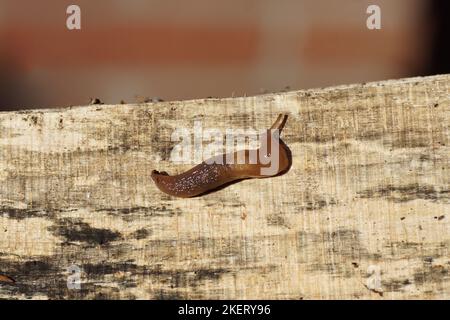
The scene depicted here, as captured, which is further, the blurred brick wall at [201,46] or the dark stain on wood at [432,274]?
the blurred brick wall at [201,46]

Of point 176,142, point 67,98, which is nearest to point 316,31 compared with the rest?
point 67,98

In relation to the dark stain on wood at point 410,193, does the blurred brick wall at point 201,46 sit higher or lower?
higher

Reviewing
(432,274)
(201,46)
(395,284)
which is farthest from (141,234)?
(201,46)

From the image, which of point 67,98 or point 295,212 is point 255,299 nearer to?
point 295,212

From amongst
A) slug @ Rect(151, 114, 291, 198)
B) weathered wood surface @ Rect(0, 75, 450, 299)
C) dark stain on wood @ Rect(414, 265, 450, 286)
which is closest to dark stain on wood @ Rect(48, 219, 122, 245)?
weathered wood surface @ Rect(0, 75, 450, 299)

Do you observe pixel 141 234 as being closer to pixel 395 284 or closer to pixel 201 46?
pixel 395 284

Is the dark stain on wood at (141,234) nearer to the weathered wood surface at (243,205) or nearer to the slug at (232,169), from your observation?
the weathered wood surface at (243,205)

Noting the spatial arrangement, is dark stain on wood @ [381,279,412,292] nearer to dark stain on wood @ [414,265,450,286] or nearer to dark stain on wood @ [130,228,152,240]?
dark stain on wood @ [414,265,450,286]

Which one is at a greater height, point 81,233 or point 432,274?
point 81,233

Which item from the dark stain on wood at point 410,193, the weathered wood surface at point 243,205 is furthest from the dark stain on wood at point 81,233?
the dark stain on wood at point 410,193
